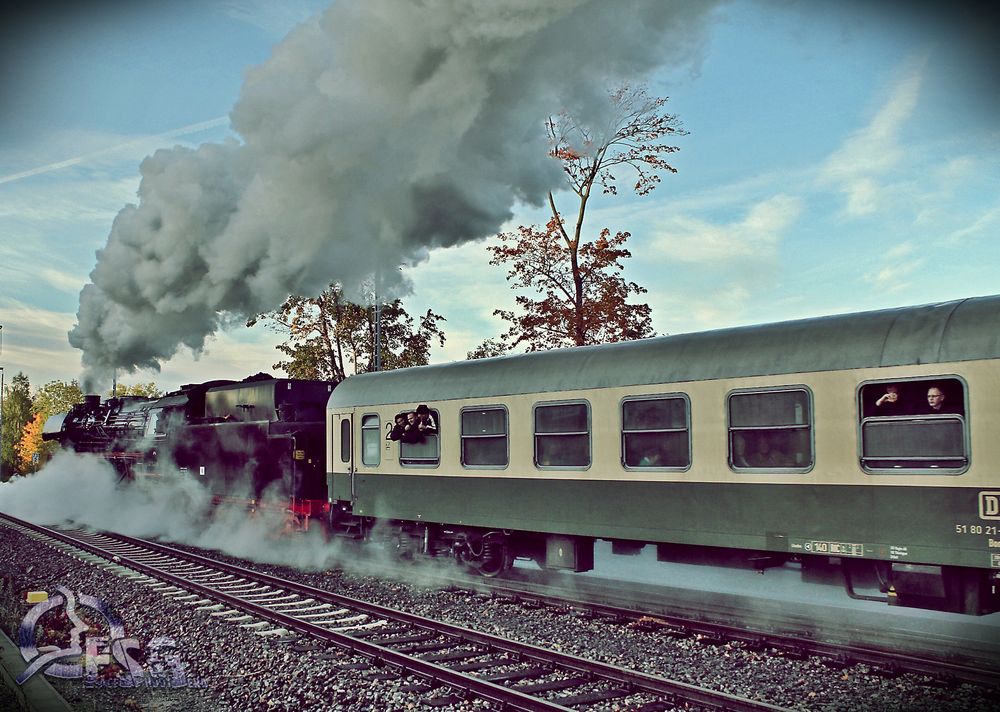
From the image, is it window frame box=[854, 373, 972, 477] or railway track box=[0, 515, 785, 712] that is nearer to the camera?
railway track box=[0, 515, 785, 712]

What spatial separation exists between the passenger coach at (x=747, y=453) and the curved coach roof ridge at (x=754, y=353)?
2 centimetres

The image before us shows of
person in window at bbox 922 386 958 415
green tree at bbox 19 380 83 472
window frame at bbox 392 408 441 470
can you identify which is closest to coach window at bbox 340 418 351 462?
window frame at bbox 392 408 441 470

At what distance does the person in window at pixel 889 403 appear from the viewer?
8586 mm

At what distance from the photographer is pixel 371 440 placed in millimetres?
15344

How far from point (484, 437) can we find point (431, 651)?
3.90 metres

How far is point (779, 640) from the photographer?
9102mm

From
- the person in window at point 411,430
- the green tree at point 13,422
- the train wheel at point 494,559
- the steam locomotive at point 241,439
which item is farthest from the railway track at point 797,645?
the green tree at point 13,422

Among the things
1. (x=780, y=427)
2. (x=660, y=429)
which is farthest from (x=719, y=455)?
(x=660, y=429)

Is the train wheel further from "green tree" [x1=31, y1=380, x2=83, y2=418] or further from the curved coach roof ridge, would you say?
"green tree" [x1=31, y1=380, x2=83, y2=418]

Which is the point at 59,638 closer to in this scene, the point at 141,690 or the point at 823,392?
the point at 141,690

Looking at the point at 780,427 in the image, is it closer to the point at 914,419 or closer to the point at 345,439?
the point at 914,419

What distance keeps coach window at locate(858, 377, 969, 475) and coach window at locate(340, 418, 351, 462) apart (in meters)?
9.51

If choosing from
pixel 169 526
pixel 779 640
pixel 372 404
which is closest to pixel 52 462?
pixel 169 526

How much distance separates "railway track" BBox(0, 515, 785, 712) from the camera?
301 inches
